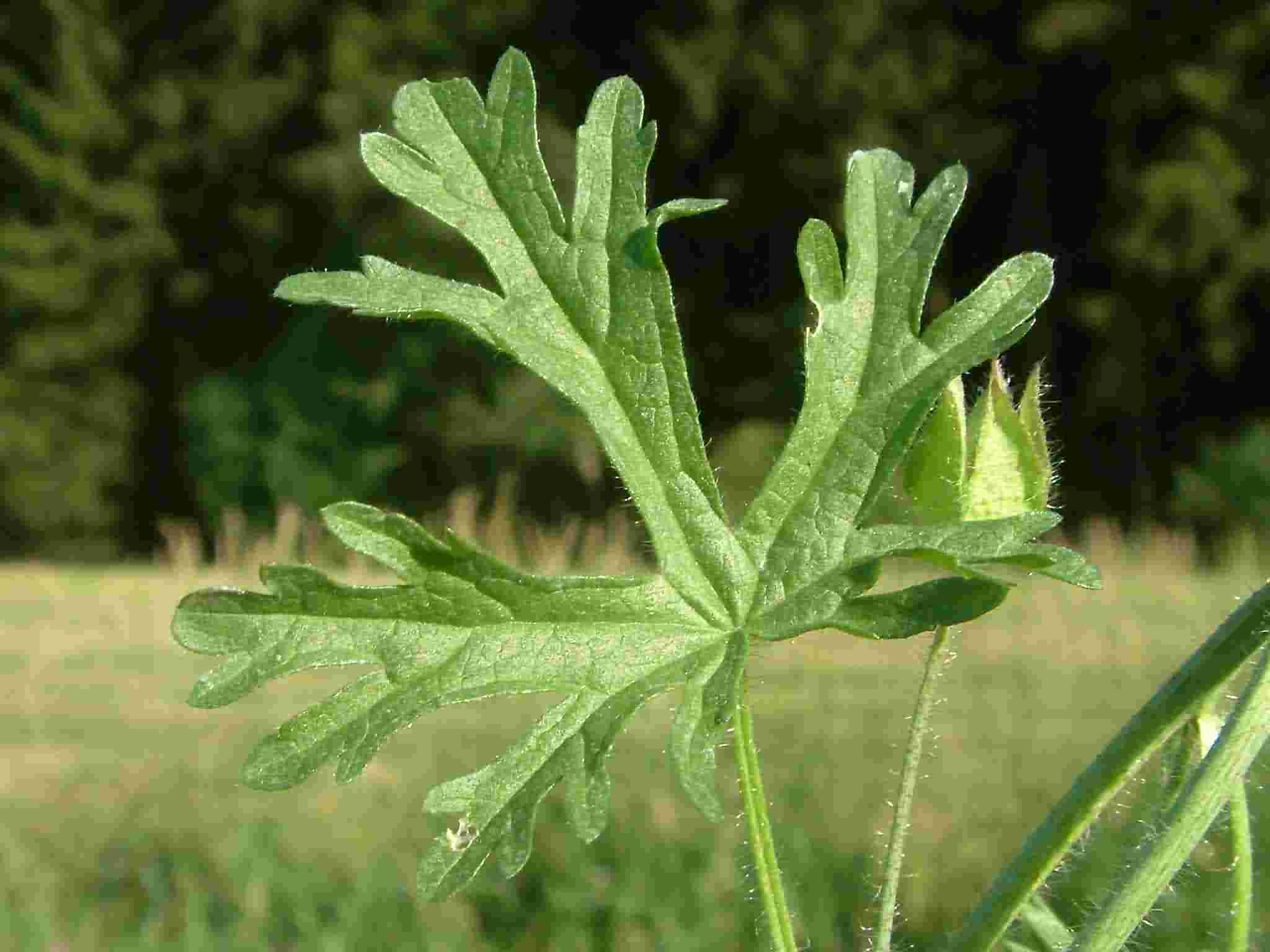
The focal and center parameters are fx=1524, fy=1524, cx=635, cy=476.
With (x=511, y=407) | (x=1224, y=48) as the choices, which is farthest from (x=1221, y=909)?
(x=1224, y=48)

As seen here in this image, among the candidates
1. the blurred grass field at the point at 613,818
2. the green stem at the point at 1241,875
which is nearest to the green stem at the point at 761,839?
the green stem at the point at 1241,875

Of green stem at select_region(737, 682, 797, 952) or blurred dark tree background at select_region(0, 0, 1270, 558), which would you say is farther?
blurred dark tree background at select_region(0, 0, 1270, 558)

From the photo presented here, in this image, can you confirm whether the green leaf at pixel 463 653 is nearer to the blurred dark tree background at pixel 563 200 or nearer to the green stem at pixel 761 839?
the green stem at pixel 761 839

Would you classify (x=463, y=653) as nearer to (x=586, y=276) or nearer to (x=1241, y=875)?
(x=586, y=276)

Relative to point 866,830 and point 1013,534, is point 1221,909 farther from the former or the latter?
point 1013,534

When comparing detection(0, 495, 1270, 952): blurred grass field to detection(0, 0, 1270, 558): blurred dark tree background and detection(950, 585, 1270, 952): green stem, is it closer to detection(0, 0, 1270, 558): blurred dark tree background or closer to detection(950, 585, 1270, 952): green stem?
detection(950, 585, 1270, 952): green stem

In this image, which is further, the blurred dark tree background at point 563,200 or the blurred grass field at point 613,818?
the blurred dark tree background at point 563,200

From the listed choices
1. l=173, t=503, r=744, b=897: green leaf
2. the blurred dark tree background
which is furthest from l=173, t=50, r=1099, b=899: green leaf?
the blurred dark tree background
